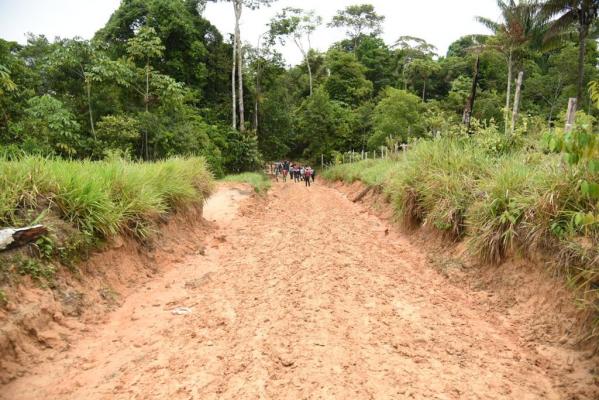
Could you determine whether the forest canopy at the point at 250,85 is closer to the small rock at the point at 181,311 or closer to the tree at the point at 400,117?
the tree at the point at 400,117

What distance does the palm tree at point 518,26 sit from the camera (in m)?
22.7

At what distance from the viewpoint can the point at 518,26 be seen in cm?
2405

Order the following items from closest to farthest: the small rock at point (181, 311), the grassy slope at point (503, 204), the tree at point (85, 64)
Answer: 1. the grassy slope at point (503, 204)
2. the small rock at point (181, 311)
3. the tree at point (85, 64)

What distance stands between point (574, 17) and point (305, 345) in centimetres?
2384

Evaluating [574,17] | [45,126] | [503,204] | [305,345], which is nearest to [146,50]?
[45,126]

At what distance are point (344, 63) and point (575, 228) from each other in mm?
41206

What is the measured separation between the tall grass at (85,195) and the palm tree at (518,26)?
863 inches

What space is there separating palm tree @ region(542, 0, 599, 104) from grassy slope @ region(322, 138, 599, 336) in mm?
15191

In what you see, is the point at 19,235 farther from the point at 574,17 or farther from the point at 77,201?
the point at 574,17

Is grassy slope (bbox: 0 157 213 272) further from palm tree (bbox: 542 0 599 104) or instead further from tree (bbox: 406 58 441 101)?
tree (bbox: 406 58 441 101)

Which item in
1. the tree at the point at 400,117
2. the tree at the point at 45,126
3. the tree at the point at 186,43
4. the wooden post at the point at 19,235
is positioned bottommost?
the wooden post at the point at 19,235

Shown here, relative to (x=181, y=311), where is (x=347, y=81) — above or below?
above

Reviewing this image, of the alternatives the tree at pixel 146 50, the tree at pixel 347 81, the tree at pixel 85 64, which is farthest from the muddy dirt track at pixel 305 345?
the tree at pixel 347 81

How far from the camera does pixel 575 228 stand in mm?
4164
